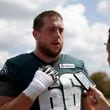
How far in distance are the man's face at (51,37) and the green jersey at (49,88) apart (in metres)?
0.13

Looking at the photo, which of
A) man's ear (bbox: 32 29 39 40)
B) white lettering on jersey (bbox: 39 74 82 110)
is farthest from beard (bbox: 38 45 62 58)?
white lettering on jersey (bbox: 39 74 82 110)

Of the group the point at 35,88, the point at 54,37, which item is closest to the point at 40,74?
the point at 35,88

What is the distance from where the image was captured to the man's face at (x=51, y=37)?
14.7ft

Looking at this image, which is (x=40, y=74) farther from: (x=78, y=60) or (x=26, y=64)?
(x=78, y=60)

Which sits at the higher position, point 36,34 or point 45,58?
point 36,34

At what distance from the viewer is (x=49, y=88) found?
14.5 ft

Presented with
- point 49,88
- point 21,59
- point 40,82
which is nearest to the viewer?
point 40,82

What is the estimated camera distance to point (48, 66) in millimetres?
4359

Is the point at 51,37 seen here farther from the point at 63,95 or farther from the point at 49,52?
the point at 63,95

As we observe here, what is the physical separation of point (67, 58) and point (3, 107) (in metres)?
0.89

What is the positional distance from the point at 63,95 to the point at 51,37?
58cm

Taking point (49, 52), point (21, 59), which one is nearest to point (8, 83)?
point (21, 59)

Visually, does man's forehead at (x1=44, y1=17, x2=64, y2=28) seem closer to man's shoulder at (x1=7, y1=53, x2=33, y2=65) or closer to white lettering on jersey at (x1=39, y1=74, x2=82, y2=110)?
man's shoulder at (x1=7, y1=53, x2=33, y2=65)

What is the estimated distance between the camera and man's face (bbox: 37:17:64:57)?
448 cm
